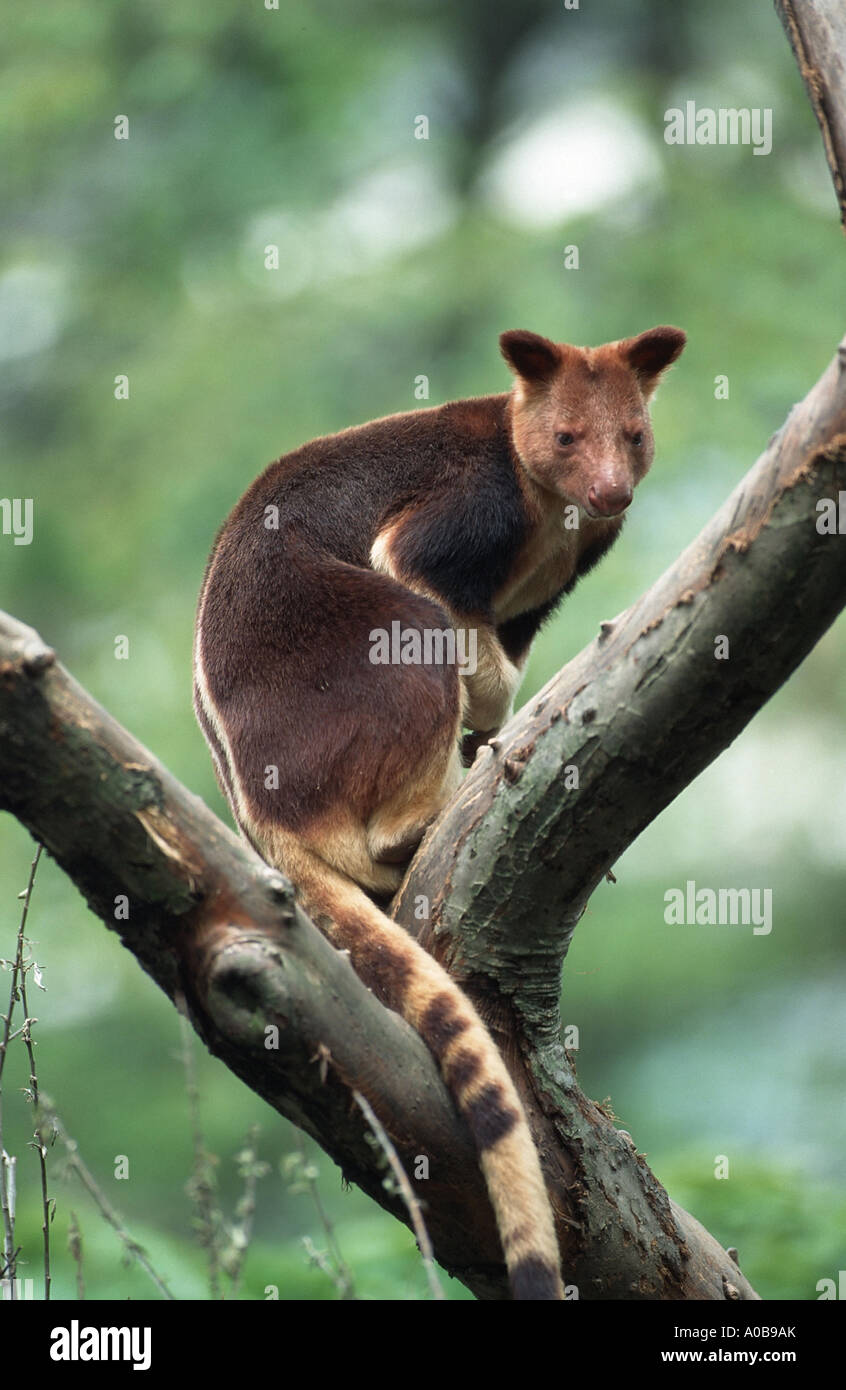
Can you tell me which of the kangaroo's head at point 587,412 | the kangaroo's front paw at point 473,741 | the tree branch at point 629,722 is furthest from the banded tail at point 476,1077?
the kangaroo's head at point 587,412

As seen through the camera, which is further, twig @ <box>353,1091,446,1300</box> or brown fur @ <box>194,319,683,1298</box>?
brown fur @ <box>194,319,683,1298</box>

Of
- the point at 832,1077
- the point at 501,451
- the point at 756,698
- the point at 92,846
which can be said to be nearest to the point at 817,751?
the point at 832,1077

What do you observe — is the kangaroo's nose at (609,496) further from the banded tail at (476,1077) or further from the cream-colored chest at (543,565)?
the banded tail at (476,1077)

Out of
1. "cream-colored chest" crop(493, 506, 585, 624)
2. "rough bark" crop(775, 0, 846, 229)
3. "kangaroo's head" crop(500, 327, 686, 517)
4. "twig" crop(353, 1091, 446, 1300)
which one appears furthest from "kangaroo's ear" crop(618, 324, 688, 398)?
"twig" crop(353, 1091, 446, 1300)

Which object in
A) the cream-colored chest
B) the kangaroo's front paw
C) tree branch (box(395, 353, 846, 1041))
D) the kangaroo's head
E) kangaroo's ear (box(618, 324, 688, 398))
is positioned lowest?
tree branch (box(395, 353, 846, 1041))

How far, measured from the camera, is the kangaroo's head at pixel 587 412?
4.61m

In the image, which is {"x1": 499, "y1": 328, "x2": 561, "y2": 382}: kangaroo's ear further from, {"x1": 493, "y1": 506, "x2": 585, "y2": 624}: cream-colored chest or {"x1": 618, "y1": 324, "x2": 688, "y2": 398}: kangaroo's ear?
{"x1": 493, "y1": 506, "x2": 585, "y2": 624}: cream-colored chest

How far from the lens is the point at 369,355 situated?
1105 cm

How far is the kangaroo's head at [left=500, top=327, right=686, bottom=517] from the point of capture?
4.61 metres

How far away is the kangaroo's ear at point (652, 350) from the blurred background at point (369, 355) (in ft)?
13.7

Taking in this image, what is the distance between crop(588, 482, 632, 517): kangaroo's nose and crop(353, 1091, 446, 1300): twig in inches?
82.7

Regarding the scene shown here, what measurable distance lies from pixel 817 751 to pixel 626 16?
694 cm

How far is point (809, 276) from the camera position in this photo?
427 inches
